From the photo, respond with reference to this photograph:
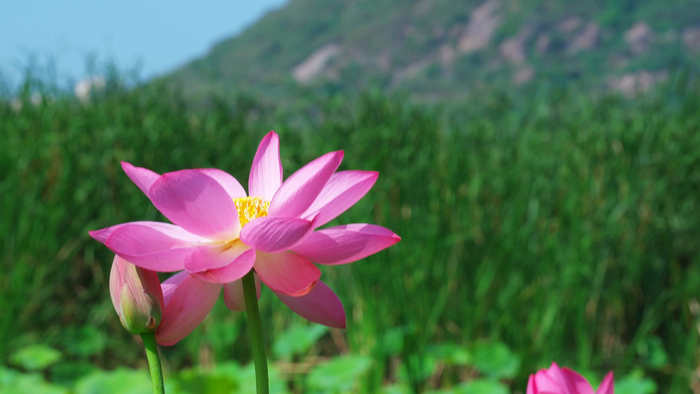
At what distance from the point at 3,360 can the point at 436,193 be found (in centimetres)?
136

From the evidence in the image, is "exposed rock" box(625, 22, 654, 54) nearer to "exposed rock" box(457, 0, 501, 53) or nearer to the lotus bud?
A: "exposed rock" box(457, 0, 501, 53)

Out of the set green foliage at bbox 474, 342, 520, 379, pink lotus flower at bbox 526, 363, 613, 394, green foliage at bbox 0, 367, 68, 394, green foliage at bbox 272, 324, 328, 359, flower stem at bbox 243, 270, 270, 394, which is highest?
flower stem at bbox 243, 270, 270, 394

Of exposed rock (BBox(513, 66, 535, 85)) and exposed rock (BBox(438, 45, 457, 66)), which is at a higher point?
exposed rock (BBox(438, 45, 457, 66))

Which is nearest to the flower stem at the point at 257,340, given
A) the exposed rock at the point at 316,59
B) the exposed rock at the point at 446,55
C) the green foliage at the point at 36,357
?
the green foliage at the point at 36,357

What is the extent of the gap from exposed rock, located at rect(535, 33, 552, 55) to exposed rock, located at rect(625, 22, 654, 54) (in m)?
6.19

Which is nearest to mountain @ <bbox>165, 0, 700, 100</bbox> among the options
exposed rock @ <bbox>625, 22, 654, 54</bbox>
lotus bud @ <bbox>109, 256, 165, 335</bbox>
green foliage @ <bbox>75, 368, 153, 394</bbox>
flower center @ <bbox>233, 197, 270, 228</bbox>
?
exposed rock @ <bbox>625, 22, 654, 54</bbox>

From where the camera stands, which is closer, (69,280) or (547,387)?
(547,387)

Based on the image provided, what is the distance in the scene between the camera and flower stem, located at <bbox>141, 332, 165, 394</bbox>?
0.92 ft

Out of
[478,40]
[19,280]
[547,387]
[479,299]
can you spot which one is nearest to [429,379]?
[479,299]

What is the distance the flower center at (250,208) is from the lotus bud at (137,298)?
0.32 feet

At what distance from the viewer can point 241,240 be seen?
1.07ft

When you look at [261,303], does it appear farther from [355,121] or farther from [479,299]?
[355,121]

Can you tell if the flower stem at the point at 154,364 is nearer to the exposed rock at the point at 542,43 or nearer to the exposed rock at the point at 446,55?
the exposed rock at the point at 542,43

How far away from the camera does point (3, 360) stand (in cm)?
164
